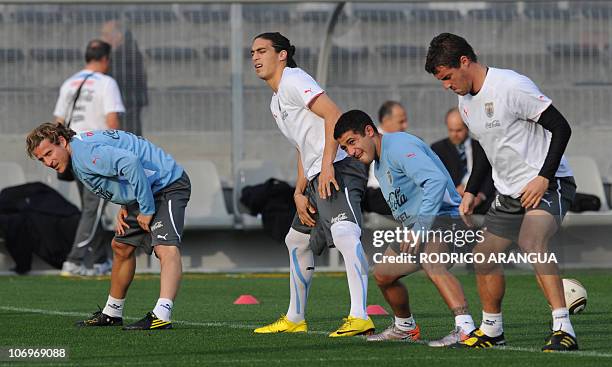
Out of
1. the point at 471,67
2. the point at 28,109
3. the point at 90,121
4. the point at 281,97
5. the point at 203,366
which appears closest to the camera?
the point at 203,366

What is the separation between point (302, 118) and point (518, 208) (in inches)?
67.0

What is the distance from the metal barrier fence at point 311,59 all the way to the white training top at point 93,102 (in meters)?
1.25

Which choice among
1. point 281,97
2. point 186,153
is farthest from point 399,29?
point 281,97

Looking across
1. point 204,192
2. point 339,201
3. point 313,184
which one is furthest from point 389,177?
point 204,192

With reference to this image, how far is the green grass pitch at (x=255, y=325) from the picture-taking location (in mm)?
7391

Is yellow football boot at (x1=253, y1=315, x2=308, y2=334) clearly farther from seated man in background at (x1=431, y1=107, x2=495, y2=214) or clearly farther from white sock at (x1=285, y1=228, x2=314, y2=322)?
seated man in background at (x1=431, y1=107, x2=495, y2=214)

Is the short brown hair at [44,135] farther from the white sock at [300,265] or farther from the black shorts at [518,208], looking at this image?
the black shorts at [518,208]

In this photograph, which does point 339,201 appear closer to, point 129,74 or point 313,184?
point 313,184

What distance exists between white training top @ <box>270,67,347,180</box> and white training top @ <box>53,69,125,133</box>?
5.70 m

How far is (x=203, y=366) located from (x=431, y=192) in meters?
1.58

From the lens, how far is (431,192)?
775 centimetres

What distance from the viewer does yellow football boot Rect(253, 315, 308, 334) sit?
8.89 metres

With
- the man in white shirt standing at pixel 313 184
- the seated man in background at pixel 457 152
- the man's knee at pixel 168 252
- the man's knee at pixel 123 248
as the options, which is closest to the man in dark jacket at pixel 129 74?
the seated man in background at pixel 457 152

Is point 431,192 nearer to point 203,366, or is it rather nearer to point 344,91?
point 203,366
